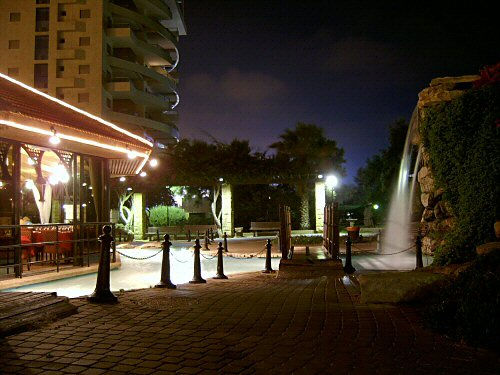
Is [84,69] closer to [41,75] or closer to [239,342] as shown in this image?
[41,75]

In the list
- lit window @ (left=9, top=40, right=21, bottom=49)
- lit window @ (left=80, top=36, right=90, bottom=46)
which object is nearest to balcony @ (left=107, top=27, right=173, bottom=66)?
lit window @ (left=80, top=36, right=90, bottom=46)

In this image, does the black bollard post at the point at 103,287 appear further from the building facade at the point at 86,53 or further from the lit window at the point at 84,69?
the lit window at the point at 84,69

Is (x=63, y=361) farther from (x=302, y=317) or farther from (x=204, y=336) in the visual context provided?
(x=302, y=317)

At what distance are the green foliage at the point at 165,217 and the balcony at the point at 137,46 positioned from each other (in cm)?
2478

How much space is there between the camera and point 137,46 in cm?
4906

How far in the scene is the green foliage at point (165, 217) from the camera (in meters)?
30.5

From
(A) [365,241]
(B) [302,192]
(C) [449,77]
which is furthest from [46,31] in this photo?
(C) [449,77]

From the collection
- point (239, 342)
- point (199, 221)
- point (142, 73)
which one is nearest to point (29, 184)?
point (239, 342)

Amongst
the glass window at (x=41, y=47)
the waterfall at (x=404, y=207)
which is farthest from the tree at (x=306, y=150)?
the glass window at (x=41, y=47)

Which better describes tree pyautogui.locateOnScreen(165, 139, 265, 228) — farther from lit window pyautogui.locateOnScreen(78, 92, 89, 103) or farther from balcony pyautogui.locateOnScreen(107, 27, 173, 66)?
balcony pyautogui.locateOnScreen(107, 27, 173, 66)

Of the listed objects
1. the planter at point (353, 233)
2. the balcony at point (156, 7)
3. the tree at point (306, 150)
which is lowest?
the planter at point (353, 233)

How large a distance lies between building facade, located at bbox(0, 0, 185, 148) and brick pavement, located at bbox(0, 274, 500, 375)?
42.9m

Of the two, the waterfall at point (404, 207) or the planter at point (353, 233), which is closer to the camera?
the waterfall at point (404, 207)

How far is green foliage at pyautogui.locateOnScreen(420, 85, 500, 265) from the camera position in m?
10.3
